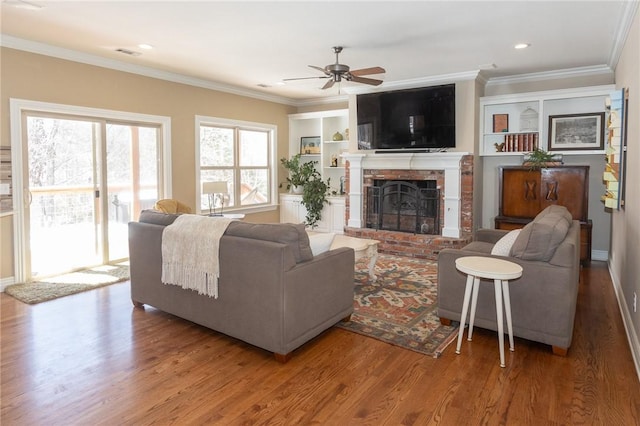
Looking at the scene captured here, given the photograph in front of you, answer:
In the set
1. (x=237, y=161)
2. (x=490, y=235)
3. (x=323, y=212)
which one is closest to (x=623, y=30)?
(x=490, y=235)

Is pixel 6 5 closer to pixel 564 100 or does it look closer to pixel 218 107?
pixel 218 107

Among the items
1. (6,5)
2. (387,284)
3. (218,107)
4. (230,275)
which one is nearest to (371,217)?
(387,284)

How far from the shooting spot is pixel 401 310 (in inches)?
149

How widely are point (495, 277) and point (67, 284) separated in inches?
172

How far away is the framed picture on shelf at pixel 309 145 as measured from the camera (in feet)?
27.0

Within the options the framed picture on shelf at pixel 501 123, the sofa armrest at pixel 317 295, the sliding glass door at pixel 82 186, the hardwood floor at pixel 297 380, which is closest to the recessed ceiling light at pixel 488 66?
the framed picture on shelf at pixel 501 123

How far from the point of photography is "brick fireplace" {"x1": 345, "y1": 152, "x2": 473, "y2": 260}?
6.06 metres

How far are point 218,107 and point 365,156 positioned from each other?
2525 mm

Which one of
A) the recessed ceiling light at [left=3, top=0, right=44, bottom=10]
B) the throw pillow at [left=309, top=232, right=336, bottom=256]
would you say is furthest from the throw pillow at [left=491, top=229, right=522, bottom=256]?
the recessed ceiling light at [left=3, top=0, right=44, bottom=10]

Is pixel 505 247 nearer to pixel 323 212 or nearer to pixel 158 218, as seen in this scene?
pixel 158 218

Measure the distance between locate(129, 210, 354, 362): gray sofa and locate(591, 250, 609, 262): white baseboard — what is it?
427 cm

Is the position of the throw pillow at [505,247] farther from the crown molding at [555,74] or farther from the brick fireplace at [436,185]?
the crown molding at [555,74]

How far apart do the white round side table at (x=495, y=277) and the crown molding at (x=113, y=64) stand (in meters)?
4.82

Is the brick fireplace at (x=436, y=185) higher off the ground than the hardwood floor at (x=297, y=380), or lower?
higher
